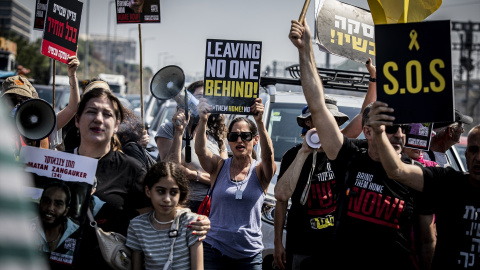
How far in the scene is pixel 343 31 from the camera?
573 cm

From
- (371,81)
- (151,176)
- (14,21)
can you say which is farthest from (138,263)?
(14,21)

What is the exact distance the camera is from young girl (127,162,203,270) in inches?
136

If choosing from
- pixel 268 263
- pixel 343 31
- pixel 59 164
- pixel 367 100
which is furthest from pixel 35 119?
pixel 343 31

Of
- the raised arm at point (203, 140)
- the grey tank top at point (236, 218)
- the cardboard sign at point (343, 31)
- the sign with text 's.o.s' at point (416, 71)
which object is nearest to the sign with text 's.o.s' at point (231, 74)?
the raised arm at point (203, 140)

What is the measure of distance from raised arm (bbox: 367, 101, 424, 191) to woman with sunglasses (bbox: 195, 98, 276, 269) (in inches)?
65.0

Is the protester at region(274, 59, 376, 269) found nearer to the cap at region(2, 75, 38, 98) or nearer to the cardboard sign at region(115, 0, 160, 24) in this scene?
the cap at region(2, 75, 38, 98)

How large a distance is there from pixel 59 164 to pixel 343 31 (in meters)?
3.50

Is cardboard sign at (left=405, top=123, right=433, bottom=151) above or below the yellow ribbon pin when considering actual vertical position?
below

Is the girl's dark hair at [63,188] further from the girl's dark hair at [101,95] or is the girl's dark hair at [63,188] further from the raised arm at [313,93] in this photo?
the raised arm at [313,93]

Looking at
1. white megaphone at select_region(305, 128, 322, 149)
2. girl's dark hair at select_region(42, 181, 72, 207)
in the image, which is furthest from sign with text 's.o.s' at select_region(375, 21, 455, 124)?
girl's dark hair at select_region(42, 181, 72, 207)

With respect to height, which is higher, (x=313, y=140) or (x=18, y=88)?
(x=18, y=88)

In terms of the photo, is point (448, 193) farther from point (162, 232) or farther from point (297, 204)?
point (162, 232)

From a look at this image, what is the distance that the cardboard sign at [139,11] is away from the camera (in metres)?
6.50

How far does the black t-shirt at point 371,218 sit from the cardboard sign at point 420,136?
855mm
